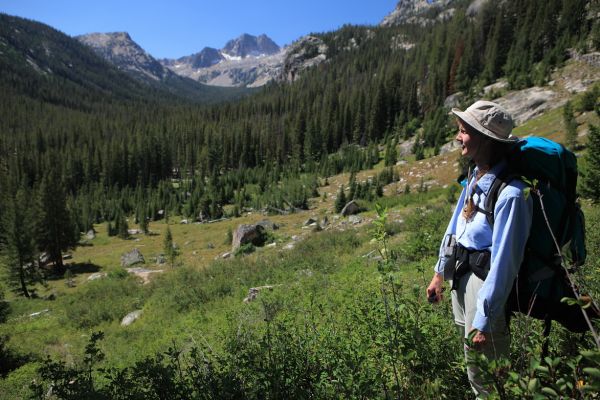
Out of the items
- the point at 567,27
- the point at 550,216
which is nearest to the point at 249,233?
the point at 550,216

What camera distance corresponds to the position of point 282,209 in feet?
135

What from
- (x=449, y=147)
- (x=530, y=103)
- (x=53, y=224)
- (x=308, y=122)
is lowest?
(x=53, y=224)

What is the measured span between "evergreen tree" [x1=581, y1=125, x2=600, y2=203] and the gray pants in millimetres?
11495

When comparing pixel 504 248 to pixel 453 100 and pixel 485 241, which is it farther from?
pixel 453 100

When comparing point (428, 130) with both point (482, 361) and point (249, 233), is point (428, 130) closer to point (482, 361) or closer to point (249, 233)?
point (249, 233)

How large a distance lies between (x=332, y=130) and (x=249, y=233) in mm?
57233

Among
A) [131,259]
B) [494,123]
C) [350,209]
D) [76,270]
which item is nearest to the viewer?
[494,123]

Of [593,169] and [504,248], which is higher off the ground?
[504,248]

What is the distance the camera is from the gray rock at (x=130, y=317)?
44.9 ft

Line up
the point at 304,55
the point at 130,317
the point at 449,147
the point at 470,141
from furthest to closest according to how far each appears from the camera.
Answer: the point at 304,55, the point at 449,147, the point at 130,317, the point at 470,141

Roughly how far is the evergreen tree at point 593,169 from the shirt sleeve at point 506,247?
11718 millimetres

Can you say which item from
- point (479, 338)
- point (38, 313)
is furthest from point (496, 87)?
point (38, 313)

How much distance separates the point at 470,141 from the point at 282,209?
39.0 m

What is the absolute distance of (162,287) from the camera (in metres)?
16.6
